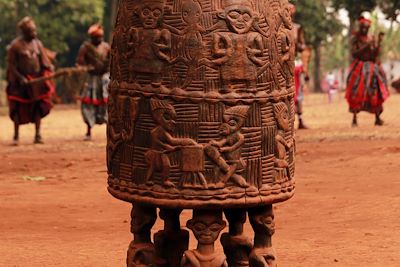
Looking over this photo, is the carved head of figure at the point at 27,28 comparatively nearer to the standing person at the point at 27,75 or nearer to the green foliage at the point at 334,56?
the standing person at the point at 27,75

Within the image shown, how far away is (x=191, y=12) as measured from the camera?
4.84 metres

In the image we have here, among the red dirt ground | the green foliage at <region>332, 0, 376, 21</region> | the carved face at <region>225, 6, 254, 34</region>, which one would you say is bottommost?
the red dirt ground

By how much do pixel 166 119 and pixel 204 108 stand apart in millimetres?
199

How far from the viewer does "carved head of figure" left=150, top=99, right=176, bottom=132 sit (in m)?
4.86

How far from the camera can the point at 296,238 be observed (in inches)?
296

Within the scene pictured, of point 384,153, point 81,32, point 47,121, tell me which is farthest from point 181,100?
point 81,32

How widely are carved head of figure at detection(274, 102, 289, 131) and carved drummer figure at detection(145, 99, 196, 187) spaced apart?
49cm

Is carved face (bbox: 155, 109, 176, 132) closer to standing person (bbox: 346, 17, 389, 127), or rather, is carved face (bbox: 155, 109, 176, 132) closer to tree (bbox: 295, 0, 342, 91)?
standing person (bbox: 346, 17, 389, 127)

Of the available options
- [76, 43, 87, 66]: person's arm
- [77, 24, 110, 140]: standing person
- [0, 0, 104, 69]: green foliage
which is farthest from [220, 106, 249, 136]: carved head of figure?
[0, 0, 104, 69]: green foliage

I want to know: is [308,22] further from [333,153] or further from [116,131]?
[116,131]

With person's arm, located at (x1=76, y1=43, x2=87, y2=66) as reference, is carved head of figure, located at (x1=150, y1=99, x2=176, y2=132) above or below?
above

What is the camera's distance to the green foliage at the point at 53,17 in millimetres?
29828

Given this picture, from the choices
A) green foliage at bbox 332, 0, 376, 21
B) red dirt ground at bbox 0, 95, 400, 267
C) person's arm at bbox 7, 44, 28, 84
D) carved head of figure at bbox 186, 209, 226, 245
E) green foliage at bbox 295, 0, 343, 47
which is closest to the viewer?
carved head of figure at bbox 186, 209, 226, 245

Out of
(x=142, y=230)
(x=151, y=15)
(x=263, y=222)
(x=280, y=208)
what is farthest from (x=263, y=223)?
(x=280, y=208)
